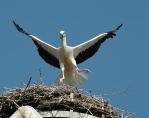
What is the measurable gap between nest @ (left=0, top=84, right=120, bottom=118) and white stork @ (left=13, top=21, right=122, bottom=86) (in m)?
1.90

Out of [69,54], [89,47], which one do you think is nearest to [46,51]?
[69,54]

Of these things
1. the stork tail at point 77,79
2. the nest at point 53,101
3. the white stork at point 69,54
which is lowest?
the nest at point 53,101

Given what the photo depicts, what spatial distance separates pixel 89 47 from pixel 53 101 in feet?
9.75

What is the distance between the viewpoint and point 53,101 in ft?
38.4

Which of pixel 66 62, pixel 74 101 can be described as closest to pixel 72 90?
pixel 74 101

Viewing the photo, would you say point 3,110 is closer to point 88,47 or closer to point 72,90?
point 72,90

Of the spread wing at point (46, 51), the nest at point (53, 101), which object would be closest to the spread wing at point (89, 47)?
the spread wing at point (46, 51)

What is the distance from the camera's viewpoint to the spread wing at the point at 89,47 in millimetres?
14367

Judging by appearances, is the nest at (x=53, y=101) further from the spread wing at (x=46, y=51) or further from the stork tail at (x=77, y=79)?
the spread wing at (x=46, y=51)

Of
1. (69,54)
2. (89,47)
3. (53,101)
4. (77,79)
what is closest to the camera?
(53,101)

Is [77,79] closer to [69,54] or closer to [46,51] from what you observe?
[69,54]

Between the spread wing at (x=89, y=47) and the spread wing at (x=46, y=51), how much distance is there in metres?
0.41

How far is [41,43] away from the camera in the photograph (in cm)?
1454

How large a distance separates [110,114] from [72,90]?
0.74 meters
